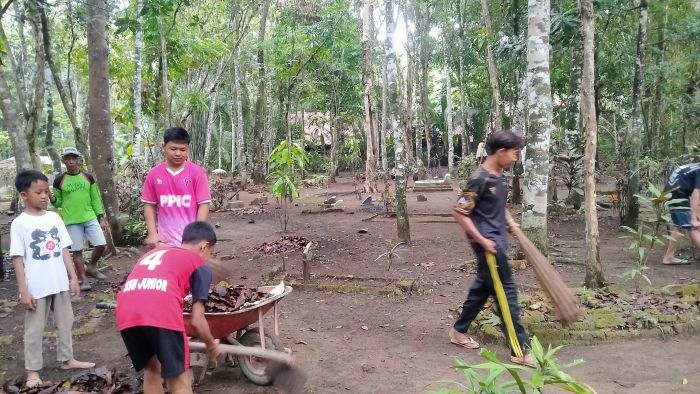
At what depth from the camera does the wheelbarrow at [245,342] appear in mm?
3490

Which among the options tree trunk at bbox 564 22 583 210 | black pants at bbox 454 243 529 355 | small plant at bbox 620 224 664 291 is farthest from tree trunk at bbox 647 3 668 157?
black pants at bbox 454 243 529 355

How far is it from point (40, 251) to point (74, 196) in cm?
277

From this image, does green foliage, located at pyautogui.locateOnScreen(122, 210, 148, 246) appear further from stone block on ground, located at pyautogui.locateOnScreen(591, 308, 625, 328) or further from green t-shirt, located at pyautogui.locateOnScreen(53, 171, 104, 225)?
stone block on ground, located at pyautogui.locateOnScreen(591, 308, 625, 328)

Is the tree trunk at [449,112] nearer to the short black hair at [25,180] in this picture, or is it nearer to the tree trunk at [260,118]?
the tree trunk at [260,118]

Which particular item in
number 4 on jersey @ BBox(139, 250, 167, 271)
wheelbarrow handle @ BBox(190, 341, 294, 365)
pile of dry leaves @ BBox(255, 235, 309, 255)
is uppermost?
number 4 on jersey @ BBox(139, 250, 167, 271)

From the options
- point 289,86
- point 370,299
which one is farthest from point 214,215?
point 370,299

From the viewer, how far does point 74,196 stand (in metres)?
6.56

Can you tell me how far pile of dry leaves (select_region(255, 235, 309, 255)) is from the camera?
934 cm

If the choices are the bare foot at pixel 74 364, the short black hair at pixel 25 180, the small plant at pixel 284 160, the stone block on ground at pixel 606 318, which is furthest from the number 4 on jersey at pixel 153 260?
the small plant at pixel 284 160

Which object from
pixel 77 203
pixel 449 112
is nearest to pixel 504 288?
pixel 77 203

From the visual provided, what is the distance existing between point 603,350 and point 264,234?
8108mm

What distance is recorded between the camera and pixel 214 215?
47.3 feet

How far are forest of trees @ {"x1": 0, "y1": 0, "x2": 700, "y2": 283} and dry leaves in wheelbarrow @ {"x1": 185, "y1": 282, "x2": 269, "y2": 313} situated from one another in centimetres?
371

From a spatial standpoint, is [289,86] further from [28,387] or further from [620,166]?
[28,387]
